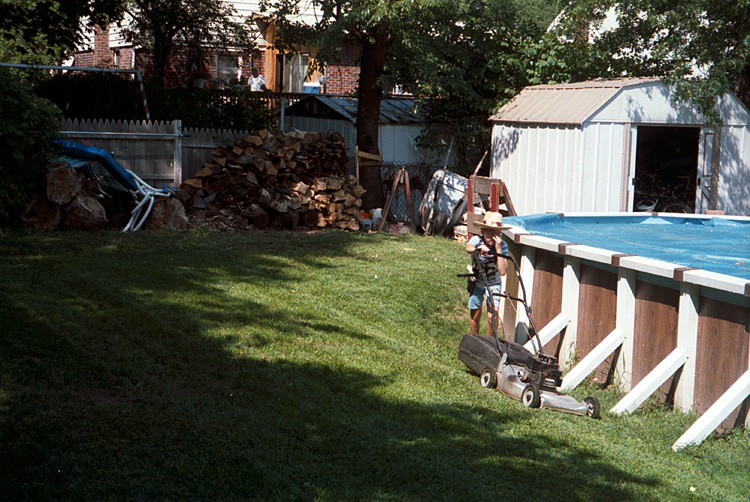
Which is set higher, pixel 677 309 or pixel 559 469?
pixel 677 309

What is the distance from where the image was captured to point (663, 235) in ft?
36.2

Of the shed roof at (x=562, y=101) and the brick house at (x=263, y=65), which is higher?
the brick house at (x=263, y=65)

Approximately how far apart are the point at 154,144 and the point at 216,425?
36.2ft

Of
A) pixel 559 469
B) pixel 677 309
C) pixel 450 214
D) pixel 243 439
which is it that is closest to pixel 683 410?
pixel 677 309

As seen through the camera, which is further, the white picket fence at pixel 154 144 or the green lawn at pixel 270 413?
the white picket fence at pixel 154 144

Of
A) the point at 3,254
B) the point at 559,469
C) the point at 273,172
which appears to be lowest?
the point at 559,469

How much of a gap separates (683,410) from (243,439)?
3.96m

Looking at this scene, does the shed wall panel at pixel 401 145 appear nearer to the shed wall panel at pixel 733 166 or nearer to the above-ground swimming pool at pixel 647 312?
the shed wall panel at pixel 733 166

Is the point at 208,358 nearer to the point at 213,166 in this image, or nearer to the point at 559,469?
the point at 559,469

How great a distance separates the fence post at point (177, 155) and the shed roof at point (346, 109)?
5.14 metres

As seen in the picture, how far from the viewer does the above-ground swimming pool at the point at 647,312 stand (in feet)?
21.3

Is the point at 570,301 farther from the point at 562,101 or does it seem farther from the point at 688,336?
the point at 562,101

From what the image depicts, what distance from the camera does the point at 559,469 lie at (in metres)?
5.58

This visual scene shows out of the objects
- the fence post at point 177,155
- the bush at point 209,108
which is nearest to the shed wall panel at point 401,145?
the bush at point 209,108
